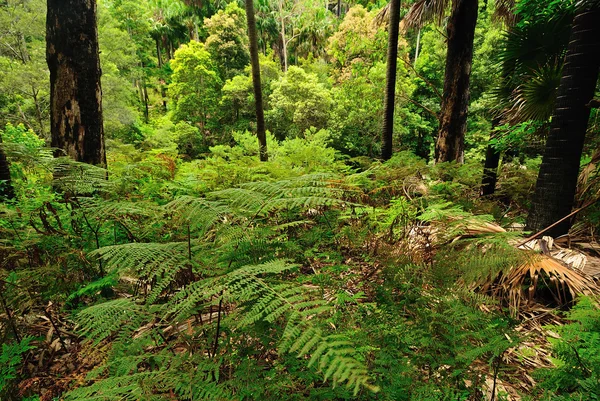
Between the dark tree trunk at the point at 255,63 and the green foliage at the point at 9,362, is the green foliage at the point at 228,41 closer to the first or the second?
the dark tree trunk at the point at 255,63

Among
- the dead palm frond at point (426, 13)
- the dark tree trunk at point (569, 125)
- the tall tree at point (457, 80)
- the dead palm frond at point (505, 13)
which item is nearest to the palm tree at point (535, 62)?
the tall tree at point (457, 80)

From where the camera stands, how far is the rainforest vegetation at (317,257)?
107cm

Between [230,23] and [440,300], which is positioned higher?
[230,23]

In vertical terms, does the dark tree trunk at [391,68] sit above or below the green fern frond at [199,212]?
above

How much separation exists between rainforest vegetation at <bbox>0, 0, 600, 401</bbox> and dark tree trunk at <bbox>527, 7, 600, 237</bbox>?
1 centimetres

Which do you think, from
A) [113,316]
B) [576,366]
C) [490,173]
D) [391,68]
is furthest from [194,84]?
[576,366]

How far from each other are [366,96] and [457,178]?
10704 millimetres

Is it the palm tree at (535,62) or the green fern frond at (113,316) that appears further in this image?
the palm tree at (535,62)

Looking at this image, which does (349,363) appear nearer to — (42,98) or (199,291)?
(199,291)

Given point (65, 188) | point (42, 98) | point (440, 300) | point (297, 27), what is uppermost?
point (297, 27)

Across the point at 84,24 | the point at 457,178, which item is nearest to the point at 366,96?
the point at 457,178

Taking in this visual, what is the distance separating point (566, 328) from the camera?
137cm

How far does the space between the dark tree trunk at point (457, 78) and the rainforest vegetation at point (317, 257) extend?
22 mm

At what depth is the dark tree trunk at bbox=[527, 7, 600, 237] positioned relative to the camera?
229cm
